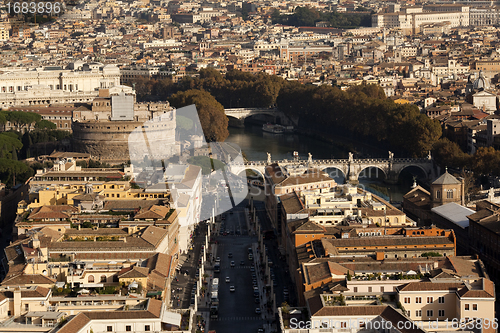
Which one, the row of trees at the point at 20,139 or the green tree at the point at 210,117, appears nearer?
the row of trees at the point at 20,139

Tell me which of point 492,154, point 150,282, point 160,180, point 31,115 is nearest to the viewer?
point 150,282

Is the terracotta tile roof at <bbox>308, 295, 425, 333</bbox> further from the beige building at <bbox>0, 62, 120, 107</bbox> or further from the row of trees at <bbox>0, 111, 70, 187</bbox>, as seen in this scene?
the beige building at <bbox>0, 62, 120, 107</bbox>

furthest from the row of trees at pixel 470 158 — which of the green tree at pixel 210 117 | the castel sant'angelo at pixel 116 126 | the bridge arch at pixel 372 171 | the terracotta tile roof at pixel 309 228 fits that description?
the terracotta tile roof at pixel 309 228

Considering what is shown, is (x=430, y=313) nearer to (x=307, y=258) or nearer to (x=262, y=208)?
(x=307, y=258)

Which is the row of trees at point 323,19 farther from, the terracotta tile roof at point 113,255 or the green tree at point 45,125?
the terracotta tile roof at point 113,255

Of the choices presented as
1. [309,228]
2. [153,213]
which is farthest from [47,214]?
[309,228]

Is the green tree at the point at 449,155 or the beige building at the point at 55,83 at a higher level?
the beige building at the point at 55,83

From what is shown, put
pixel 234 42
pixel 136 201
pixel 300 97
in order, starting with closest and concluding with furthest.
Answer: pixel 136 201 → pixel 300 97 → pixel 234 42

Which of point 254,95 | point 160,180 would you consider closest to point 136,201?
point 160,180
